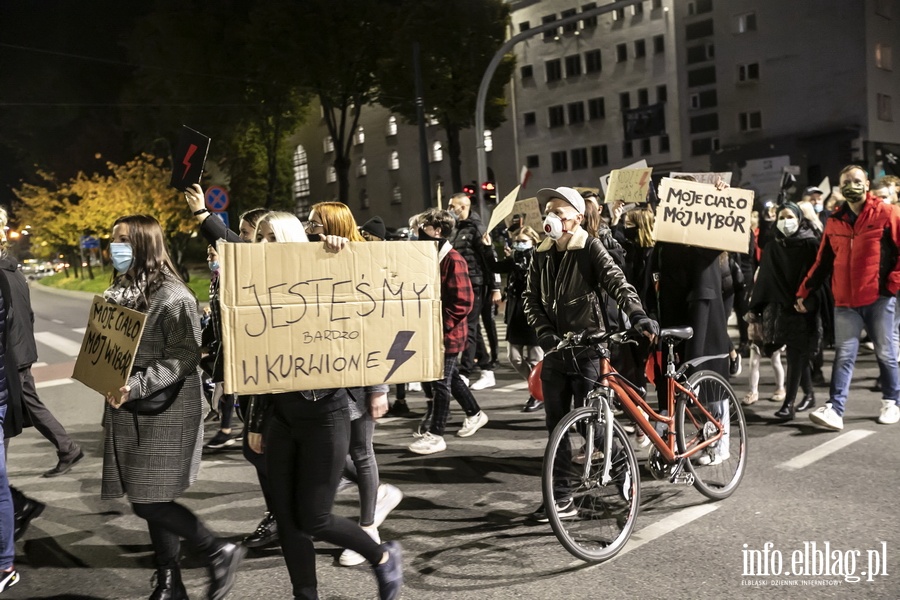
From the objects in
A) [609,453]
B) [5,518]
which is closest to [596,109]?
[609,453]

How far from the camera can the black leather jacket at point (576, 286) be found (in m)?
4.73

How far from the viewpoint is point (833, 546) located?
4336 millimetres

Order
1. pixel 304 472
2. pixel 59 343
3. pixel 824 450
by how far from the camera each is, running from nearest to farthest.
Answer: pixel 304 472
pixel 824 450
pixel 59 343

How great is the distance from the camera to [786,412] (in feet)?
24.0

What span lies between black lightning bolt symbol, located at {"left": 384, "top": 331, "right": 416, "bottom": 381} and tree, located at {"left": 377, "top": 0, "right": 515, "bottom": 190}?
31102mm

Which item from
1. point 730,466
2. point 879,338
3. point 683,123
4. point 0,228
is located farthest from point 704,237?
point 683,123

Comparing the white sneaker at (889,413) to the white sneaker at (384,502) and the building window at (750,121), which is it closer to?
the white sneaker at (384,502)

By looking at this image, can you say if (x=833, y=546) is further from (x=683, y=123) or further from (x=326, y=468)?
(x=683, y=123)

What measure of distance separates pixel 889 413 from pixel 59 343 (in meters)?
17.5

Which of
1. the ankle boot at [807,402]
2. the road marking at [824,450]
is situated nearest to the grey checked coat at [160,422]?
the road marking at [824,450]

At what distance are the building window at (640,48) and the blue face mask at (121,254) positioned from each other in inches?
1892

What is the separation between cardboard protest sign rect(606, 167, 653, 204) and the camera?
835 centimetres

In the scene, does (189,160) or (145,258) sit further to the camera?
(189,160)

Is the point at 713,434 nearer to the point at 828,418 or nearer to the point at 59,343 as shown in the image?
the point at 828,418
